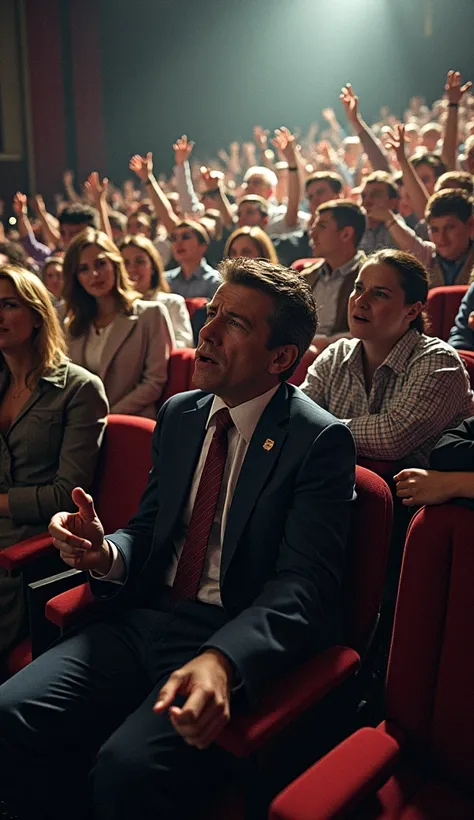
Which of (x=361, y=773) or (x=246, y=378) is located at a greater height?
(x=246, y=378)

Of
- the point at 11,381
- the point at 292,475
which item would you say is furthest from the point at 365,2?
the point at 292,475

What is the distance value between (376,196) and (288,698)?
288cm

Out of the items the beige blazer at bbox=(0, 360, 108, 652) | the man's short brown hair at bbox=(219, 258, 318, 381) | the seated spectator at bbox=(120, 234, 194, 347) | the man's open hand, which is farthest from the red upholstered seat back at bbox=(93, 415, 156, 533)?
the seated spectator at bbox=(120, 234, 194, 347)

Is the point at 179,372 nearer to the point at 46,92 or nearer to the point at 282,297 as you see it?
the point at 282,297

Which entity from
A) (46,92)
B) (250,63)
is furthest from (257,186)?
(250,63)

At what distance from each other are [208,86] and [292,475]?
999 cm

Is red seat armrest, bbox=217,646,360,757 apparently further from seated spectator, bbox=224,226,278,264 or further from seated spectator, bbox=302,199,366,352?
seated spectator, bbox=224,226,278,264

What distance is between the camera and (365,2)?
8.37 metres

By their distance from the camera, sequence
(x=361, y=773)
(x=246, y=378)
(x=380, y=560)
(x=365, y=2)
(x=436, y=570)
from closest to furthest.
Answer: (x=361, y=773) < (x=436, y=570) < (x=380, y=560) < (x=246, y=378) < (x=365, y=2)

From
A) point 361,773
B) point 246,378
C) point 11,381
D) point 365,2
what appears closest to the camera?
point 361,773

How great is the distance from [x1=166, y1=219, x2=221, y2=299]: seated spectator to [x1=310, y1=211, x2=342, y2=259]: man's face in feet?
2.66

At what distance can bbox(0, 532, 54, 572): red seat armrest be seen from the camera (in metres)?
1.48

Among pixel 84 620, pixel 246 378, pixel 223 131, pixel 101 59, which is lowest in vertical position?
pixel 84 620

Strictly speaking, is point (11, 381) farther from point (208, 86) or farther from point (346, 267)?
point (208, 86)
